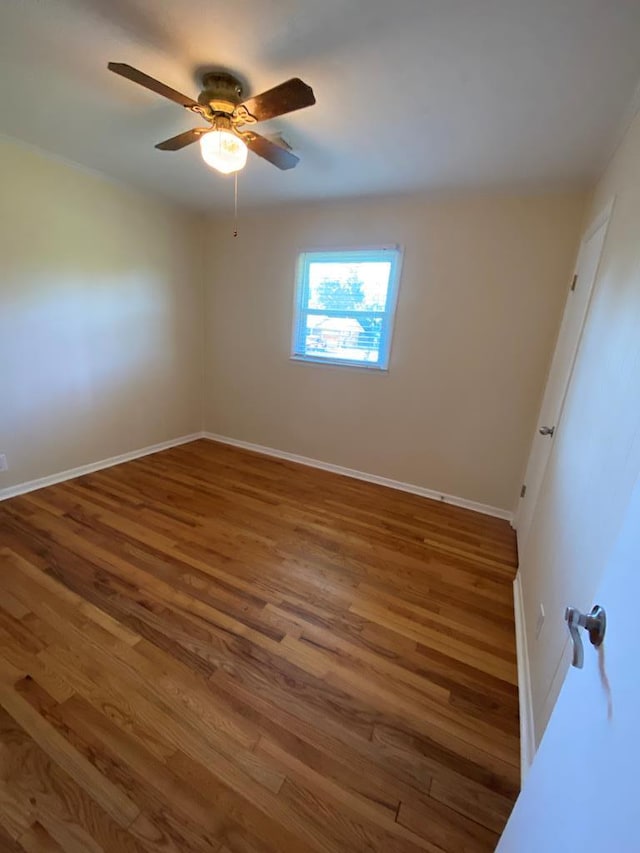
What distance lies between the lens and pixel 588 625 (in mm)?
615

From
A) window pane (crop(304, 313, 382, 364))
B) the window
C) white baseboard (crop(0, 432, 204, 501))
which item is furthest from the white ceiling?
white baseboard (crop(0, 432, 204, 501))

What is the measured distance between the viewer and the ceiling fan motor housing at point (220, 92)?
1.59 metres

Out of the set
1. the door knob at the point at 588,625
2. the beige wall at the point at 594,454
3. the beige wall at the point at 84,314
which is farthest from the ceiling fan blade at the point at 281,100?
the beige wall at the point at 84,314

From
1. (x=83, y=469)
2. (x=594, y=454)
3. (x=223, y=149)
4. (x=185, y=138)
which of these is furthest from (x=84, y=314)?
(x=594, y=454)

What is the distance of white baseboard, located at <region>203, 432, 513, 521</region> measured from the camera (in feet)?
9.95

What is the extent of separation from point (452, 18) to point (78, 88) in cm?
177

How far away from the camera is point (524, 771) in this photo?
46.8 inches

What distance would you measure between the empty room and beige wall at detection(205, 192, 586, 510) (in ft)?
0.09

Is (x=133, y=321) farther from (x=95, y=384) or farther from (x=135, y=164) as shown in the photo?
(x=135, y=164)

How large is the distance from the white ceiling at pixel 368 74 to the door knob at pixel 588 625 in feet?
5.96

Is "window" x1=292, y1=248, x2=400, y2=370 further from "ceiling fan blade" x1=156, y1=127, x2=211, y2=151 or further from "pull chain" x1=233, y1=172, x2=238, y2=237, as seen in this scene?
"ceiling fan blade" x1=156, y1=127, x2=211, y2=151

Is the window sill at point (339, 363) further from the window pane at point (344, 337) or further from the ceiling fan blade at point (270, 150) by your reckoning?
the ceiling fan blade at point (270, 150)

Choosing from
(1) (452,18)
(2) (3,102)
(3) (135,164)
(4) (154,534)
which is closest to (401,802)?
(4) (154,534)

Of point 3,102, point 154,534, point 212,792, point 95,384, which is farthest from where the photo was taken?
point 95,384
